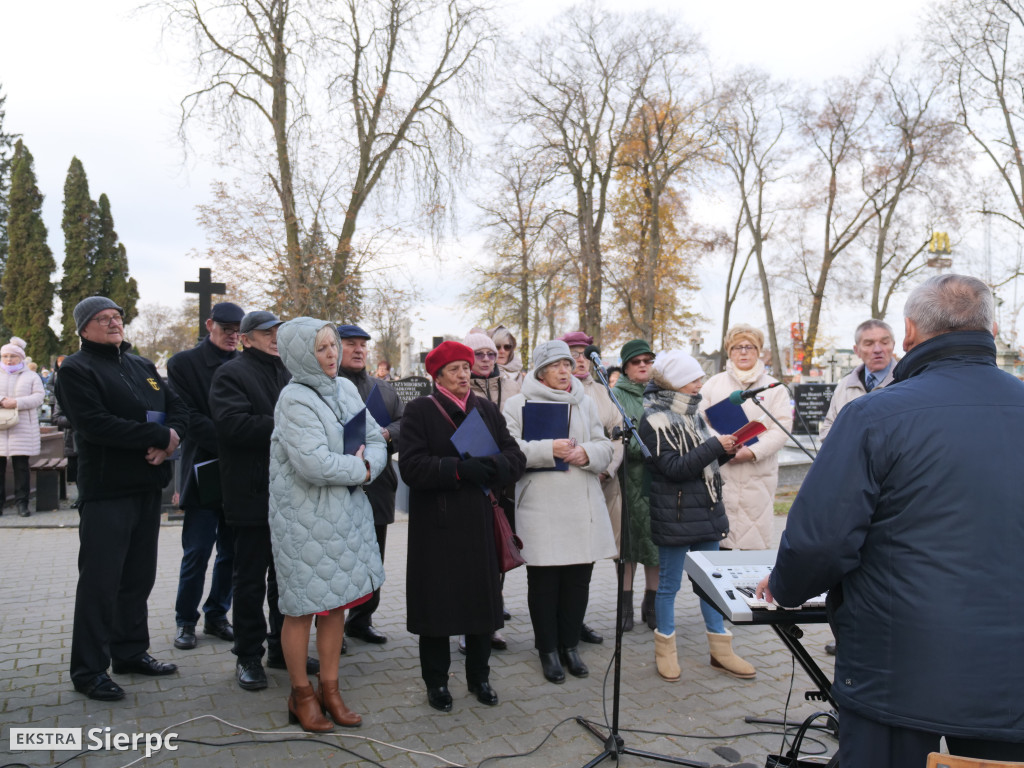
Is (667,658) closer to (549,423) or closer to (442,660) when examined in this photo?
(442,660)

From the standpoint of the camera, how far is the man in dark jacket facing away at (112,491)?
4086mm

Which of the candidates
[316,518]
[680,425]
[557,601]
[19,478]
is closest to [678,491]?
[680,425]

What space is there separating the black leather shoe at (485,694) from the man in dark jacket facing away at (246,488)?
1204 mm

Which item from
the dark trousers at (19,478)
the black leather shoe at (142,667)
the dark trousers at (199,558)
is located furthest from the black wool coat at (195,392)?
the dark trousers at (19,478)

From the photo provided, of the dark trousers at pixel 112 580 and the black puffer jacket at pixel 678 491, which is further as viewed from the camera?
the black puffer jacket at pixel 678 491

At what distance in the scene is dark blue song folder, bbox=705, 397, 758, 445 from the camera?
4480mm

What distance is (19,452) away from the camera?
972 cm

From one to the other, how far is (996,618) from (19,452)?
10881 mm

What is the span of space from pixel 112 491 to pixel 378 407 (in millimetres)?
1683

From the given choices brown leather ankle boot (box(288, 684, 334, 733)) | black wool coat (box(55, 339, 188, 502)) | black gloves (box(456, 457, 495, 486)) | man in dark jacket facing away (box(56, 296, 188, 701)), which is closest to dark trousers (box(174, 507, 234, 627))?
man in dark jacket facing away (box(56, 296, 188, 701))

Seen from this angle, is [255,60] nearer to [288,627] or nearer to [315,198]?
[315,198]

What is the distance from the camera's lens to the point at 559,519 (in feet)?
14.9

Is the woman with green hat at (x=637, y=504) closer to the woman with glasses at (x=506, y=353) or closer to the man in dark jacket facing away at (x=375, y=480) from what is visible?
the woman with glasses at (x=506, y=353)

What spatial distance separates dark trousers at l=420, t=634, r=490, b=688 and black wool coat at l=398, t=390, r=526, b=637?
0.16 m
